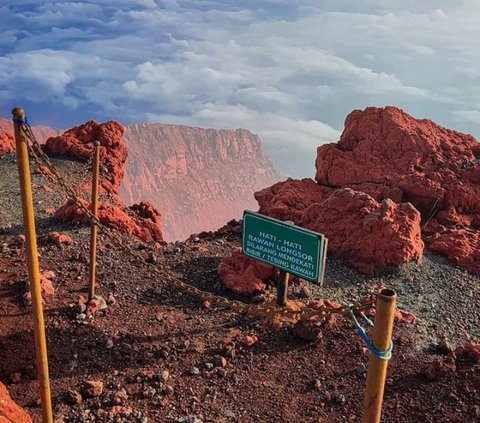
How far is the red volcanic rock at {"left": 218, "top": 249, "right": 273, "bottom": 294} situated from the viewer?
9.59 metres

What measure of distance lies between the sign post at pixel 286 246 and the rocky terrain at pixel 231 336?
4.24 ft

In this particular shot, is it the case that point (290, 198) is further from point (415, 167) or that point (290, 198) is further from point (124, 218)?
point (124, 218)

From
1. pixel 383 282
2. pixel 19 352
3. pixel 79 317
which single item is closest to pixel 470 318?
pixel 383 282

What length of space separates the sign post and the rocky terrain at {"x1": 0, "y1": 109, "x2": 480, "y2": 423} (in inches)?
50.9

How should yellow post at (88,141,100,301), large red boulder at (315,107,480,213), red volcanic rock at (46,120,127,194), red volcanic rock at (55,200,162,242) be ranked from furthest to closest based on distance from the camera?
red volcanic rock at (46,120,127,194) → large red boulder at (315,107,480,213) → red volcanic rock at (55,200,162,242) → yellow post at (88,141,100,301)

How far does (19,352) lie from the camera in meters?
7.63

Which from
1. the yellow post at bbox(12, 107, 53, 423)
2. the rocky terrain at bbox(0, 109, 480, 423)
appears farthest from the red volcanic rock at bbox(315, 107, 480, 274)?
the yellow post at bbox(12, 107, 53, 423)

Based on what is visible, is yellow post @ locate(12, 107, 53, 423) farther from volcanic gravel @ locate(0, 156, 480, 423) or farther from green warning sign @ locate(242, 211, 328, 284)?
green warning sign @ locate(242, 211, 328, 284)

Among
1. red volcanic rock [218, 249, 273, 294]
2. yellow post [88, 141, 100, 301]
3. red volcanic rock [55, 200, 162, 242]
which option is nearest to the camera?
yellow post [88, 141, 100, 301]

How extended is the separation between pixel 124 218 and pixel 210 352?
6.97m

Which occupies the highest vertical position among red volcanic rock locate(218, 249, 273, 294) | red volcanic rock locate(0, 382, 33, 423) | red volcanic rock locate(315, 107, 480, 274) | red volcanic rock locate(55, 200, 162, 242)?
red volcanic rock locate(315, 107, 480, 274)

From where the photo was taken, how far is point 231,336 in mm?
8312

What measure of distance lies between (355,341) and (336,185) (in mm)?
8473

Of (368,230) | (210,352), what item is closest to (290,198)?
(368,230)
